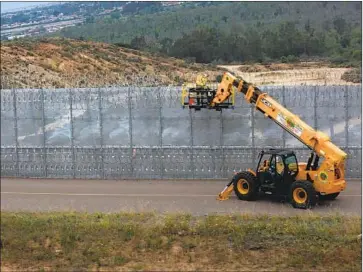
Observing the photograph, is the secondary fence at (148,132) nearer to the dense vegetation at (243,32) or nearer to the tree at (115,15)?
the dense vegetation at (243,32)

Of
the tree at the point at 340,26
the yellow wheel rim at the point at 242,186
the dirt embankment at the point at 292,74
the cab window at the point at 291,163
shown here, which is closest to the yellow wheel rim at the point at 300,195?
the cab window at the point at 291,163

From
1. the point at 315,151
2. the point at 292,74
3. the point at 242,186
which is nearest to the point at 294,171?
the point at 315,151

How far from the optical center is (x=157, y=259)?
13.3m

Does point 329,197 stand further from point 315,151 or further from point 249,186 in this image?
point 249,186

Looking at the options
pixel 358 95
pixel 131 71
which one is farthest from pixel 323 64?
pixel 358 95

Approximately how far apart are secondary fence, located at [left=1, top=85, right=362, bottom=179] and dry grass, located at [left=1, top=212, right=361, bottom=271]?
6.09 m

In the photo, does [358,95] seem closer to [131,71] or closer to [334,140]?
[334,140]

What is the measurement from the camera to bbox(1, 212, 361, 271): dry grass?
12836 mm

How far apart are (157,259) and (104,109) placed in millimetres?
10471

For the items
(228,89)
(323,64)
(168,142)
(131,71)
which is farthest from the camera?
(323,64)

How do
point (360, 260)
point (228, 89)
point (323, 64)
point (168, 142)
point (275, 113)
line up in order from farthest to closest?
point (323, 64), point (168, 142), point (228, 89), point (275, 113), point (360, 260)

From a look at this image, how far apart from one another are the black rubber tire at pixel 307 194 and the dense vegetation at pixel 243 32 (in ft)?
154

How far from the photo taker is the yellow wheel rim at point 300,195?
56.7ft

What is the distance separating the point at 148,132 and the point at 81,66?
26998 mm
